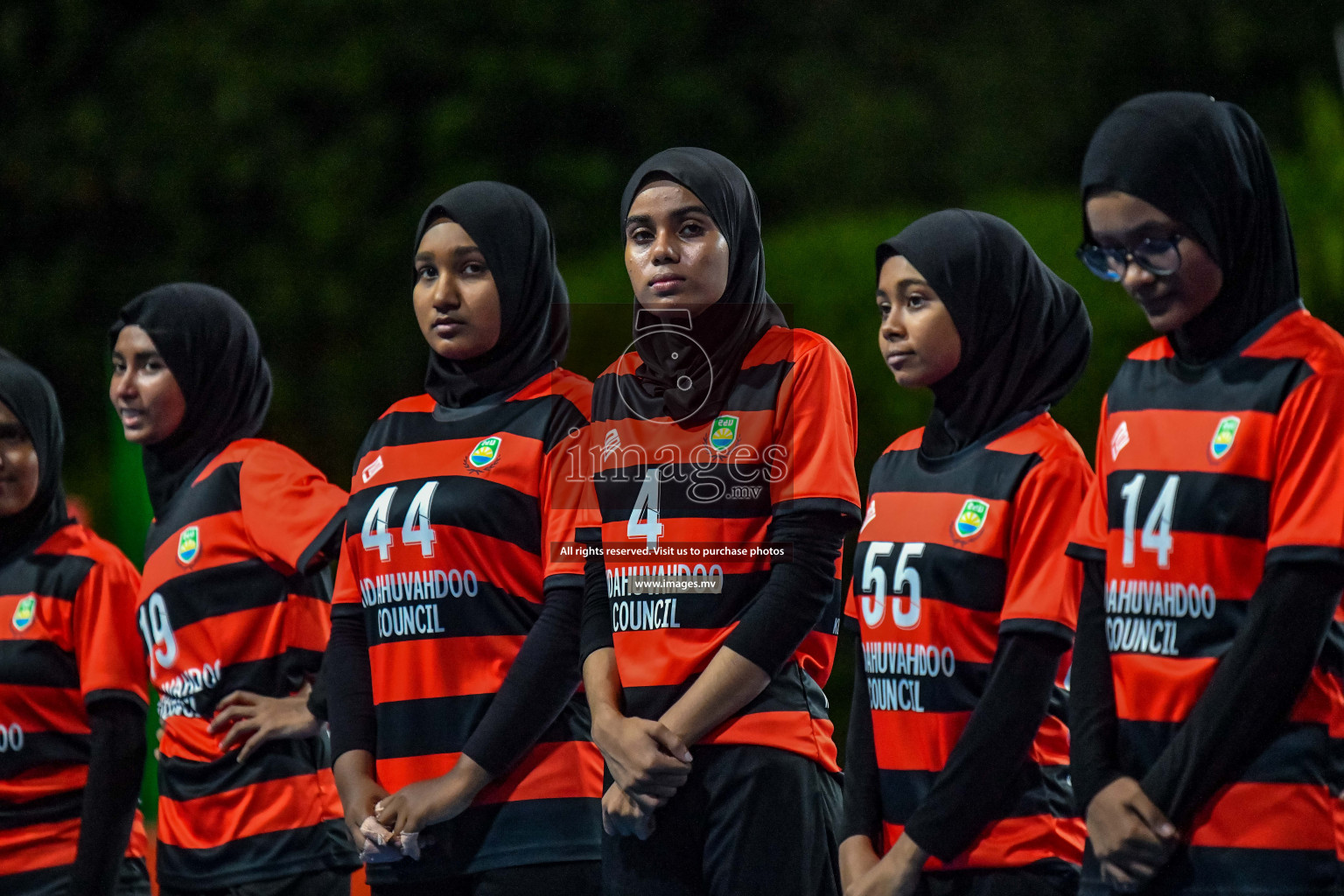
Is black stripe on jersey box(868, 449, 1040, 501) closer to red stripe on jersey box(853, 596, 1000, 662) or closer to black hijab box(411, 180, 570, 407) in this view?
red stripe on jersey box(853, 596, 1000, 662)


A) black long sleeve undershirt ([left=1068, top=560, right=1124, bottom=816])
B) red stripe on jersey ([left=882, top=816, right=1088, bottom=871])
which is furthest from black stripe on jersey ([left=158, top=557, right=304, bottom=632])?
black long sleeve undershirt ([left=1068, top=560, right=1124, bottom=816])

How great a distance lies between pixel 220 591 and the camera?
3.56 m

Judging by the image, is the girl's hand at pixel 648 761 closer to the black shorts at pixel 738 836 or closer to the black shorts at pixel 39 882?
the black shorts at pixel 738 836

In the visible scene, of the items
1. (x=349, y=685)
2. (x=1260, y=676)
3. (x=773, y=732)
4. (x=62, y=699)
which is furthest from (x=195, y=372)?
(x=1260, y=676)

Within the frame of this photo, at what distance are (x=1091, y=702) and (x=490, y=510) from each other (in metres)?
1.18

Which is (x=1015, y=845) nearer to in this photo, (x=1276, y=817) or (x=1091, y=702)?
(x=1091, y=702)

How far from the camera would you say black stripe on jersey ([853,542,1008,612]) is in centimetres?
265

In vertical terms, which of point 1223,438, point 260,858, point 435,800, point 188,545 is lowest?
point 260,858

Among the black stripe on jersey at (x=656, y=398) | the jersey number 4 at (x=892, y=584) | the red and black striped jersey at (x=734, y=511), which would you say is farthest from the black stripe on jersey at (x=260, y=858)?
the jersey number 4 at (x=892, y=584)

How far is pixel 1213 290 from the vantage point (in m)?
2.41

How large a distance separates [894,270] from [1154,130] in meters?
0.55

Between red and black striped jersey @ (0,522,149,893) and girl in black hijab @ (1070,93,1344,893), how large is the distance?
2.35m

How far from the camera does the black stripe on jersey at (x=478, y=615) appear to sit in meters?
3.03

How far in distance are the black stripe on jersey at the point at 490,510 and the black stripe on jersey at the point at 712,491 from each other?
31 cm
